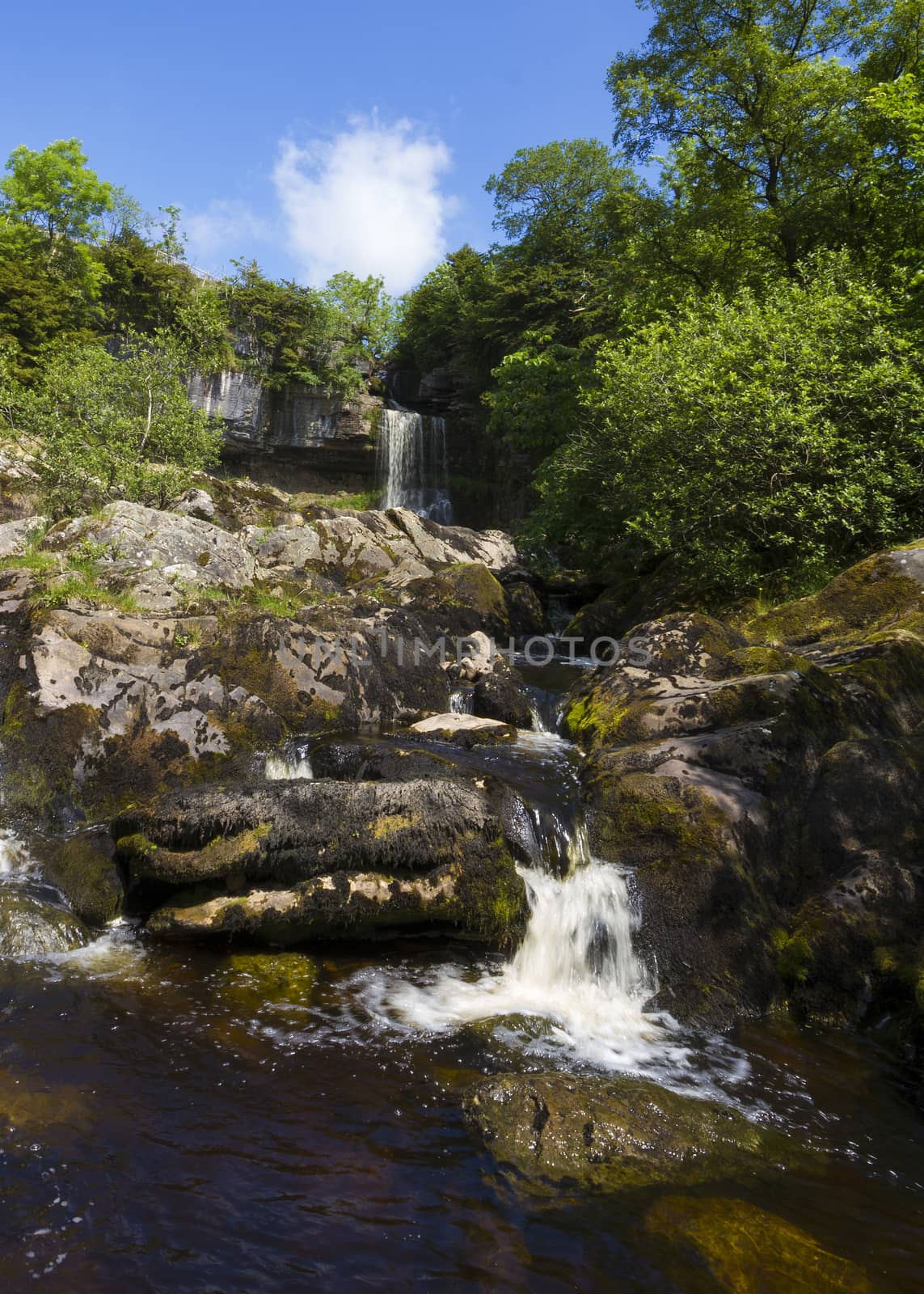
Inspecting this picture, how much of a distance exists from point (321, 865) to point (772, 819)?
4.39 m

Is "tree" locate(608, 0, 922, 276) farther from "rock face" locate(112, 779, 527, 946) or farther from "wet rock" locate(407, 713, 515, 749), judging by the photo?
"rock face" locate(112, 779, 527, 946)

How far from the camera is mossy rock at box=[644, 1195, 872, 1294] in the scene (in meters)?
3.33

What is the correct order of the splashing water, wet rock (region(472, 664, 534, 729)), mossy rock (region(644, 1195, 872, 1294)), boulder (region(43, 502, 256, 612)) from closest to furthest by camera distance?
mossy rock (region(644, 1195, 872, 1294)), the splashing water, wet rock (region(472, 664, 534, 729)), boulder (region(43, 502, 256, 612))

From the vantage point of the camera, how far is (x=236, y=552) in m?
15.7

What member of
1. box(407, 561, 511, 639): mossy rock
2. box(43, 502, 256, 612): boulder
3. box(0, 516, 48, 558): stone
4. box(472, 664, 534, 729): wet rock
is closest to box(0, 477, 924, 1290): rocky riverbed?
box(472, 664, 534, 729): wet rock

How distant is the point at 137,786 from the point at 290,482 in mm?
33590

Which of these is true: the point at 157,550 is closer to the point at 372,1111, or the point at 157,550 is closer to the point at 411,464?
the point at 372,1111

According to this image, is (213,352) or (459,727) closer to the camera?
(459,727)

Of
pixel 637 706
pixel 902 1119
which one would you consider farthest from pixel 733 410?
pixel 902 1119

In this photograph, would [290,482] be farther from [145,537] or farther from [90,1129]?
[90,1129]

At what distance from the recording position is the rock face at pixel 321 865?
6457 millimetres

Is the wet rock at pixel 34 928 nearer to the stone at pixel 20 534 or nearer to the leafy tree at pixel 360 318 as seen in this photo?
the stone at pixel 20 534

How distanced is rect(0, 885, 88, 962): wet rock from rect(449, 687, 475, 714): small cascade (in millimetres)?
6675

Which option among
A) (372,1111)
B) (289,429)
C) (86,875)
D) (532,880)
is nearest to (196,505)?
(86,875)
